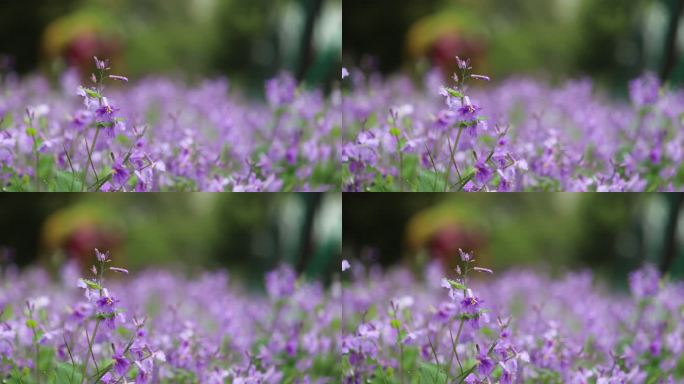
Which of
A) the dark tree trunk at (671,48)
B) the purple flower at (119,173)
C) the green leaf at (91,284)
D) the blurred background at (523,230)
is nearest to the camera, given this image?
the green leaf at (91,284)

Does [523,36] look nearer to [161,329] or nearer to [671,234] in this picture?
[671,234]

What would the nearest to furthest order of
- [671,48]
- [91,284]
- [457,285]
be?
[91,284], [457,285], [671,48]

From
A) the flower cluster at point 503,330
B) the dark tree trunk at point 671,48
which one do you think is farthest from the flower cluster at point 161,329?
the dark tree trunk at point 671,48

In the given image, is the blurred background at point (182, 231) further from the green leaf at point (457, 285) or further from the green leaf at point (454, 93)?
the green leaf at point (454, 93)

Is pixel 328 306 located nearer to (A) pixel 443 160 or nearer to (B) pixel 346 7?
(A) pixel 443 160

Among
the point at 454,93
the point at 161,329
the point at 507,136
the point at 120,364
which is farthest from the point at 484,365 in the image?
the point at 120,364

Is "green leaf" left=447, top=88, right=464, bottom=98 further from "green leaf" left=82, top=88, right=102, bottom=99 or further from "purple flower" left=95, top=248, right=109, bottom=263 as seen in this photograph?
"purple flower" left=95, top=248, right=109, bottom=263
